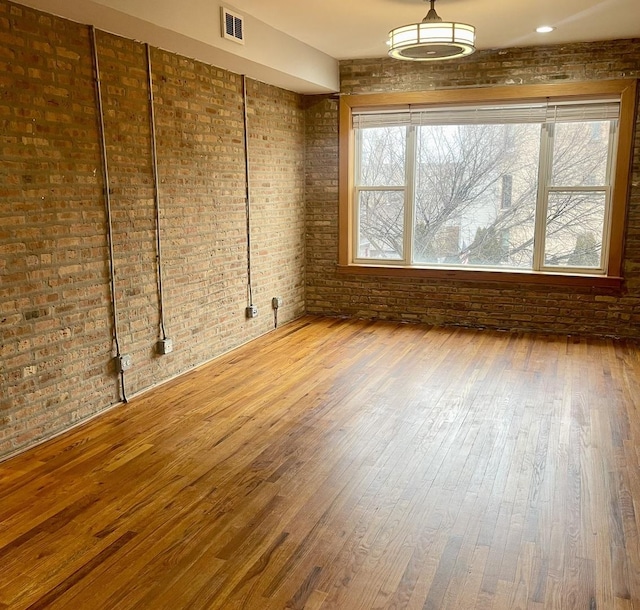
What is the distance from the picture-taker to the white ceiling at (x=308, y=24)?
3568mm

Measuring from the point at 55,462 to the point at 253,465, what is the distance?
1063 mm

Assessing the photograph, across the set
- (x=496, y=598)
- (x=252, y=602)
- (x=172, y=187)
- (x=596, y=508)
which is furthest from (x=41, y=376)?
(x=596, y=508)

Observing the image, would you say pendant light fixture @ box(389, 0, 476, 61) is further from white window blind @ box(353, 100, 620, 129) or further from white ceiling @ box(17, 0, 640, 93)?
white window blind @ box(353, 100, 620, 129)

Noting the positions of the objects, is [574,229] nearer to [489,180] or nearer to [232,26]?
[489,180]

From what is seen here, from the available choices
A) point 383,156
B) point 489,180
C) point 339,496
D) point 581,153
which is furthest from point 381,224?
point 339,496

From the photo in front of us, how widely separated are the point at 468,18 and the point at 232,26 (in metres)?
1.86

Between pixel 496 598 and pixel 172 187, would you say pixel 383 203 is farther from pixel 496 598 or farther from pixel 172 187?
pixel 496 598

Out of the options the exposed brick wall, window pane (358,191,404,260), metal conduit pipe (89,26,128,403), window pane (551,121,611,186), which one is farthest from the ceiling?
window pane (358,191,404,260)

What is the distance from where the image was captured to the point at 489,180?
605cm

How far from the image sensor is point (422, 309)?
643 centimetres

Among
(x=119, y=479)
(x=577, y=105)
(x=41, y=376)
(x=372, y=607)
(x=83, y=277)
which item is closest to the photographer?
(x=372, y=607)

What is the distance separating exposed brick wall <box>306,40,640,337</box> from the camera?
5508 millimetres

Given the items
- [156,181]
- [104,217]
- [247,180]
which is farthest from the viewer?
[247,180]

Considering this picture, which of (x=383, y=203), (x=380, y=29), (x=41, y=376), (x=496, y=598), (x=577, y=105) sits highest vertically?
(x=380, y=29)
